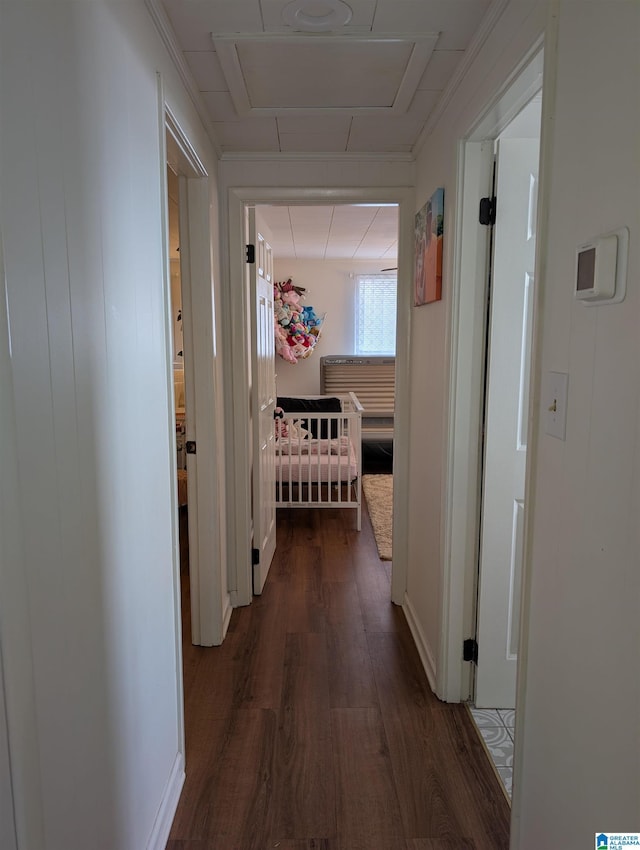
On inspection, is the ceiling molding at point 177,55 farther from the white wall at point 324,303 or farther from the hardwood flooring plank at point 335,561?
the white wall at point 324,303

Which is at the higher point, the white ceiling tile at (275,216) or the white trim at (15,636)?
the white ceiling tile at (275,216)

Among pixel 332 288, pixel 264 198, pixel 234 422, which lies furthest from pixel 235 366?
pixel 332 288

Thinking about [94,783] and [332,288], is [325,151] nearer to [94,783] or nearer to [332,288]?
[94,783]

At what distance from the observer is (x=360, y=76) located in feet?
6.26

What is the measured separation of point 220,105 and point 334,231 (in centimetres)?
263

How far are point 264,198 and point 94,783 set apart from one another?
249 centimetres

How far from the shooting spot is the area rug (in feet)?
12.6

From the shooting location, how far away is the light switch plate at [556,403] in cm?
112

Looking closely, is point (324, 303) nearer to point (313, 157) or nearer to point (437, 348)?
point (313, 157)

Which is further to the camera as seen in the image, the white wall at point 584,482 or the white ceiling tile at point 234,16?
the white ceiling tile at point 234,16

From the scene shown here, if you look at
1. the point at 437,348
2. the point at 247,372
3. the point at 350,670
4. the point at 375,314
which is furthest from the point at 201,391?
the point at 375,314

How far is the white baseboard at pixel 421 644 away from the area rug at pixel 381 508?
75 centimetres

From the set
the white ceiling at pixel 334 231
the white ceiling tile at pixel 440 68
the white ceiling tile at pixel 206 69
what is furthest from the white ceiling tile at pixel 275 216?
the white ceiling tile at pixel 440 68

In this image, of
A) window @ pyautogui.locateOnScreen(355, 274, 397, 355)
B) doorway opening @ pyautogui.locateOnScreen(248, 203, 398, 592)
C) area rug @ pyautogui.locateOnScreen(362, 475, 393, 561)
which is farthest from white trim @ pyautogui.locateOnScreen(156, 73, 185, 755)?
window @ pyautogui.locateOnScreen(355, 274, 397, 355)
